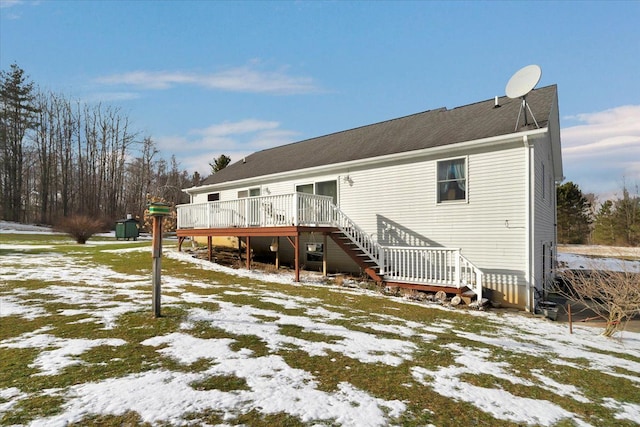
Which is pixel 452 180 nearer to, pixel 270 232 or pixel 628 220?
pixel 270 232

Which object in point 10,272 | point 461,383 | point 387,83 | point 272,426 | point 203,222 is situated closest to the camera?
point 272,426

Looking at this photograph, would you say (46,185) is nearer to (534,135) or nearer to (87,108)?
(87,108)

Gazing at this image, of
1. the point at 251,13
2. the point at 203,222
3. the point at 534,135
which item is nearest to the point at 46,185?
the point at 203,222

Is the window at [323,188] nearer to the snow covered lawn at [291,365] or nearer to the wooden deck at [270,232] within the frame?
the wooden deck at [270,232]

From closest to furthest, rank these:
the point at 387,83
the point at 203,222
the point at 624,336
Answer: the point at 624,336 → the point at 203,222 → the point at 387,83

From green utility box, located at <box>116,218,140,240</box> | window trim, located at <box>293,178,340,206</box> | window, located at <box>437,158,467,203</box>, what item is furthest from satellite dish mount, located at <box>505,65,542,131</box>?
green utility box, located at <box>116,218,140,240</box>

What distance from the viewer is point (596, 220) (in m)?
36.1

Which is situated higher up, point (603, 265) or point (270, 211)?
point (270, 211)

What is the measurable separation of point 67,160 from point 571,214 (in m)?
53.5

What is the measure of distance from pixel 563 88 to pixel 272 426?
14.5 metres

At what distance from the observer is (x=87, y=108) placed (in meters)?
40.8

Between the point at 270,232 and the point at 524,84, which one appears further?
the point at 270,232

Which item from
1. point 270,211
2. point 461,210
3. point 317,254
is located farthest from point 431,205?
point 270,211

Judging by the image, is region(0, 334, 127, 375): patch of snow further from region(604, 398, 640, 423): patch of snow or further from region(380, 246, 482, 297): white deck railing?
region(380, 246, 482, 297): white deck railing
